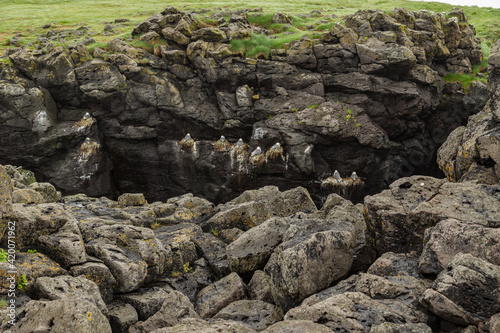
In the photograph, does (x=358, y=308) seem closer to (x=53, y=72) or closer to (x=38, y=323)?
(x=38, y=323)

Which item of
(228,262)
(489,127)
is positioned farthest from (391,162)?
(228,262)

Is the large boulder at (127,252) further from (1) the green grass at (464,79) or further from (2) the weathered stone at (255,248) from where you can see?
(1) the green grass at (464,79)

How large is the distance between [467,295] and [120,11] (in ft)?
257

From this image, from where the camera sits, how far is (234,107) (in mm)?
→ 36594

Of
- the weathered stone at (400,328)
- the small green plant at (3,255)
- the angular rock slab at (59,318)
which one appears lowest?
the small green plant at (3,255)

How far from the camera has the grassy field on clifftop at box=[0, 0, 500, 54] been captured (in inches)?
2136

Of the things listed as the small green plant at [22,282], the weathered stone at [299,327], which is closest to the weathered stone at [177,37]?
the small green plant at [22,282]

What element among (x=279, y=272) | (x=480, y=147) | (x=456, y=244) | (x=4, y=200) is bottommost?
(x=279, y=272)

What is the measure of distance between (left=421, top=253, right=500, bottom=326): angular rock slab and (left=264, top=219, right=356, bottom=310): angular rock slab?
3.42 m

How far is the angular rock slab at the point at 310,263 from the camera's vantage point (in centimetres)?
1152

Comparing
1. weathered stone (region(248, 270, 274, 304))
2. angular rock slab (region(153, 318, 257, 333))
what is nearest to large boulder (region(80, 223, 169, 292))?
weathered stone (region(248, 270, 274, 304))

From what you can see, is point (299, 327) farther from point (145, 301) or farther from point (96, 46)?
point (96, 46)

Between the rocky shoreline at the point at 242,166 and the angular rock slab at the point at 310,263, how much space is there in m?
0.07

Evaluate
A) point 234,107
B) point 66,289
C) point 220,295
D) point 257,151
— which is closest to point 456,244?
point 220,295
